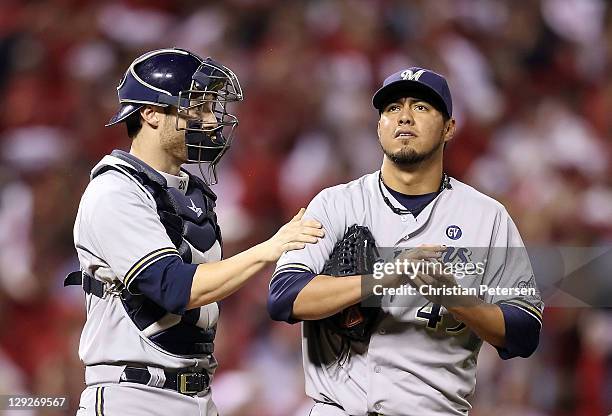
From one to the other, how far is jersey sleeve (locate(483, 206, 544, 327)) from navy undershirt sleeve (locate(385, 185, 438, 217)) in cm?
17

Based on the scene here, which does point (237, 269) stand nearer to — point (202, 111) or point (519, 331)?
point (202, 111)

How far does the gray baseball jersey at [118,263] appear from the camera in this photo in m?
2.20

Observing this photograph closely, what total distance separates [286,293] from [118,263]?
386 mm

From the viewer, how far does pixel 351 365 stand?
225cm

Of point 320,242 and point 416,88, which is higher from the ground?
point 416,88

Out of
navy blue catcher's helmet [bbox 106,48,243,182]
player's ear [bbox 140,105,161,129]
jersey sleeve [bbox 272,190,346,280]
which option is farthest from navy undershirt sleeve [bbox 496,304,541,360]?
player's ear [bbox 140,105,161,129]

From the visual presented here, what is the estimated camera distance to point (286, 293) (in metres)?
2.16

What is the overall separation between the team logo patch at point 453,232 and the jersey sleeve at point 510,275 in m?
0.08

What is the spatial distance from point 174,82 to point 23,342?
6.77 ft

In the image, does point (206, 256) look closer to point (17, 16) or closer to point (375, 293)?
point (375, 293)

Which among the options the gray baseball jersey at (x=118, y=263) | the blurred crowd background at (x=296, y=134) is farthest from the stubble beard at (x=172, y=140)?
the blurred crowd background at (x=296, y=134)

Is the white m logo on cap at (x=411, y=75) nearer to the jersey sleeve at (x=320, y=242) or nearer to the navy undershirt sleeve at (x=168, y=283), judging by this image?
the jersey sleeve at (x=320, y=242)

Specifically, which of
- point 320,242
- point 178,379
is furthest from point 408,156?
point 178,379

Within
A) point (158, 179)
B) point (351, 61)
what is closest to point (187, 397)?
point (158, 179)
